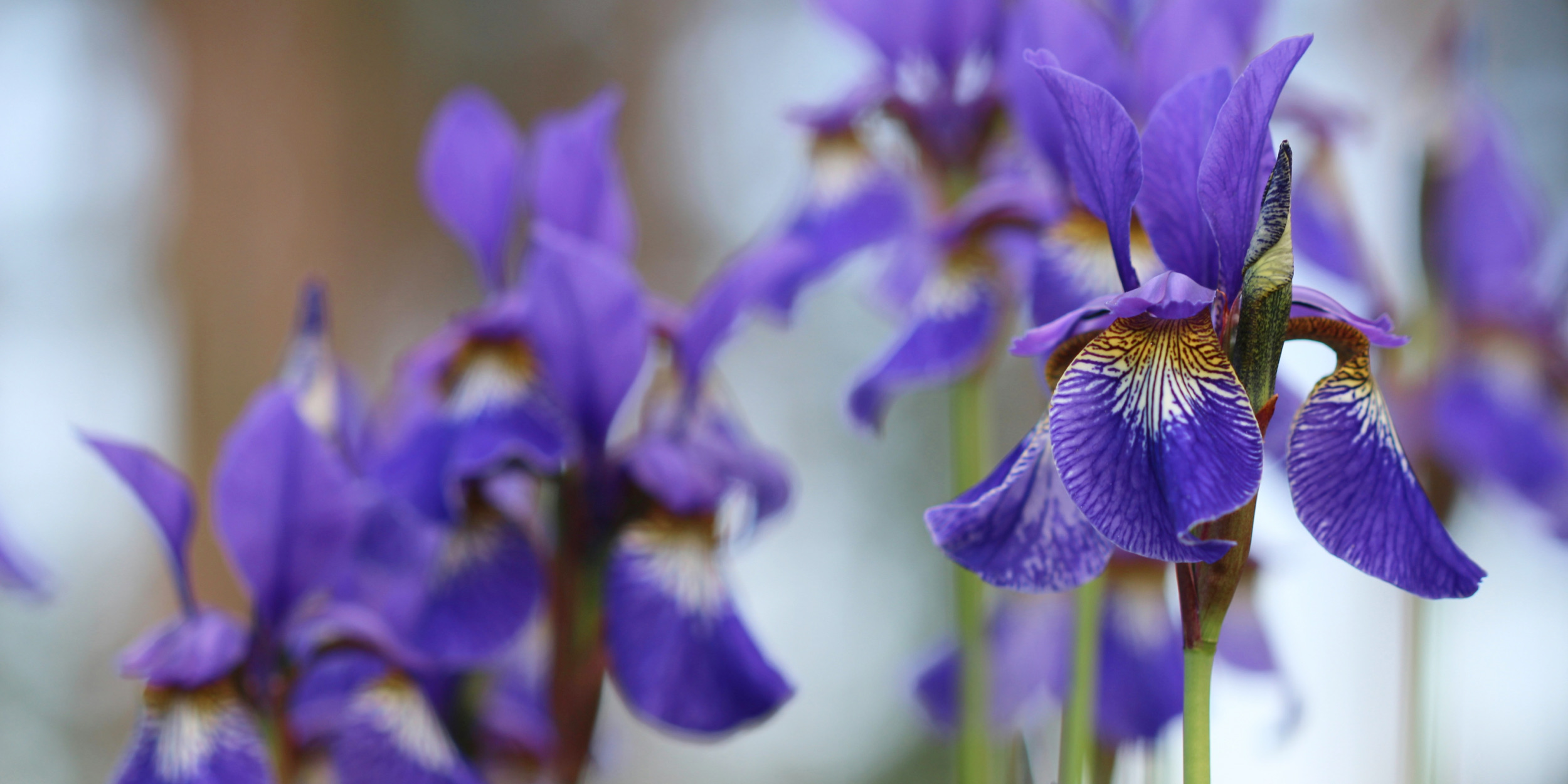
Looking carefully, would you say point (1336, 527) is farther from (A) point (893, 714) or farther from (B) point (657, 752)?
(B) point (657, 752)

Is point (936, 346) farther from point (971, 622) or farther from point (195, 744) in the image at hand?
point (195, 744)

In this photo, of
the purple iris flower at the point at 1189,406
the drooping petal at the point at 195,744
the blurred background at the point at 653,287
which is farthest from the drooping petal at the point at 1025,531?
the drooping petal at the point at 195,744

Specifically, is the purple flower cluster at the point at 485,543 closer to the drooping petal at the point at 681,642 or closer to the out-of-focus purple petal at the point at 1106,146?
the drooping petal at the point at 681,642

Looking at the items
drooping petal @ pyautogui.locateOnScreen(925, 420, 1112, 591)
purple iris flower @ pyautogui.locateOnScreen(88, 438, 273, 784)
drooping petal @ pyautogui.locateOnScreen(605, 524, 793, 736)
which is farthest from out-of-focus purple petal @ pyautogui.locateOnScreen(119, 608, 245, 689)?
drooping petal @ pyautogui.locateOnScreen(925, 420, 1112, 591)

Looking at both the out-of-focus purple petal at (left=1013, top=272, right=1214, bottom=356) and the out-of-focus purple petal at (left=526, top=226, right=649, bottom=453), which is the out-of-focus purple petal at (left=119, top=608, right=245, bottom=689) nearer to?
the out-of-focus purple petal at (left=526, top=226, right=649, bottom=453)

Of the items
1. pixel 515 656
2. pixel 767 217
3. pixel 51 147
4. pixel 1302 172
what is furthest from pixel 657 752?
pixel 1302 172

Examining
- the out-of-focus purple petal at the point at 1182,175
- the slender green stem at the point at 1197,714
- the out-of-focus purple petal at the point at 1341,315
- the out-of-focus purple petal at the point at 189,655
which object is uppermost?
the out-of-focus purple petal at the point at 1182,175

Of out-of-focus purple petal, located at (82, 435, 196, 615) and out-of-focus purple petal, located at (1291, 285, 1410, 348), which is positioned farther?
out-of-focus purple petal, located at (82, 435, 196, 615)
